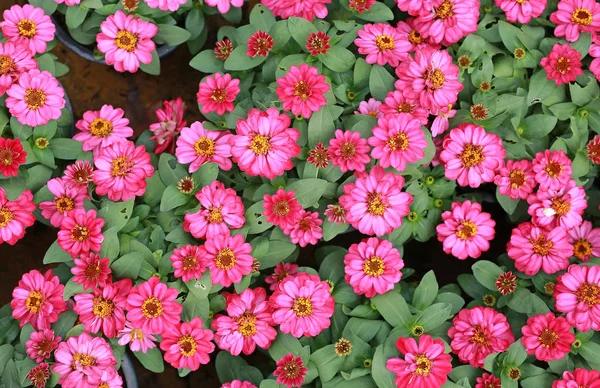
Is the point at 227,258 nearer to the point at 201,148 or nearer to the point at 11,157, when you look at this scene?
the point at 201,148

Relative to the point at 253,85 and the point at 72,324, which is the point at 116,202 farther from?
the point at 253,85

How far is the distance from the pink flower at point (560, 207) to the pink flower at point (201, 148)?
91 cm

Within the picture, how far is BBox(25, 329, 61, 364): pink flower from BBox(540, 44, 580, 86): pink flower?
5.31 feet

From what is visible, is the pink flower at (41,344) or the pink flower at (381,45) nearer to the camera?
the pink flower at (41,344)

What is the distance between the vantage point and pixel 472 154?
1857mm

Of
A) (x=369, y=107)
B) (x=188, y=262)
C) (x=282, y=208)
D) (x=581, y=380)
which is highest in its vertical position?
(x=369, y=107)

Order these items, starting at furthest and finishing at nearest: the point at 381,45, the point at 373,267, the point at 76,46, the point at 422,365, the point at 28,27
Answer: the point at 76,46 < the point at 28,27 < the point at 381,45 < the point at 373,267 < the point at 422,365

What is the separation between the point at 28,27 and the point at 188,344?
43.4 inches

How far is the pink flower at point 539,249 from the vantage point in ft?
6.05

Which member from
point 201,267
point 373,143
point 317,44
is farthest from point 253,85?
point 201,267

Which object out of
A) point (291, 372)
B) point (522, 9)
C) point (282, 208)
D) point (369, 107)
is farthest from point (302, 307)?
point (522, 9)

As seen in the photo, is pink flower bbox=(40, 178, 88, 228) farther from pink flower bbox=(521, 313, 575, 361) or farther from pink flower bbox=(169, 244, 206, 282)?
pink flower bbox=(521, 313, 575, 361)

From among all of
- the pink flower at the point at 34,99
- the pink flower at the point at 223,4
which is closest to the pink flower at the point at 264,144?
the pink flower at the point at 223,4

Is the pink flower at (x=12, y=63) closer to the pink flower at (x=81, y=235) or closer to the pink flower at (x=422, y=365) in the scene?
the pink flower at (x=81, y=235)
